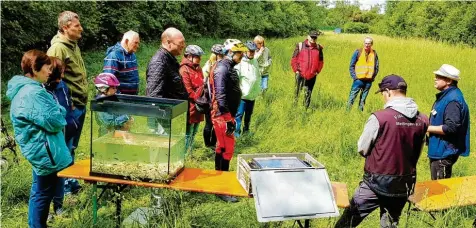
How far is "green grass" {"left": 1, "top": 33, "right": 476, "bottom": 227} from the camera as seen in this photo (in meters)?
3.72

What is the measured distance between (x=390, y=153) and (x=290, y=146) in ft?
10.9

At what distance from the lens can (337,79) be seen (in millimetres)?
12500

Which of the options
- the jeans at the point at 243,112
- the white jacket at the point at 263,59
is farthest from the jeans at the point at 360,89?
the jeans at the point at 243,112

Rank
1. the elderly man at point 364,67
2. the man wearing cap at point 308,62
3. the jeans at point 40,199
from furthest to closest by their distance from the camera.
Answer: the man wearing cap at point 308,62, the elderly man at point 364,67, the jeans at point 40,199

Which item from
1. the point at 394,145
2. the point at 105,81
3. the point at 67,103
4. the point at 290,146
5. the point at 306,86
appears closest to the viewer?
the point at 394,145

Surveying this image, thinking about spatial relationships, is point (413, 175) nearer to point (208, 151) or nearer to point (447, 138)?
point (447, 138)

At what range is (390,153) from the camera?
10.6 ft

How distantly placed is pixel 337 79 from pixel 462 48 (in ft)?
24.7

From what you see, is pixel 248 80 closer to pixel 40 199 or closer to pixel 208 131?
pixel 208 131

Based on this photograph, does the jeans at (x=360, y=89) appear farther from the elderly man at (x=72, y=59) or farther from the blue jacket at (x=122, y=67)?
the elderly man at (x=72, y=59)

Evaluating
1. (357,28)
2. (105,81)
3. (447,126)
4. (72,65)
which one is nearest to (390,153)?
(447,126)

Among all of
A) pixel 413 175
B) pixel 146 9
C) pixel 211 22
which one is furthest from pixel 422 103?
pixel 211 22

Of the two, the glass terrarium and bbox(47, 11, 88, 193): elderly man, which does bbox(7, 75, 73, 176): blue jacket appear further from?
bbox(47, 11, 88, 193): elderly man

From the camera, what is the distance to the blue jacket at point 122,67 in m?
4.70
